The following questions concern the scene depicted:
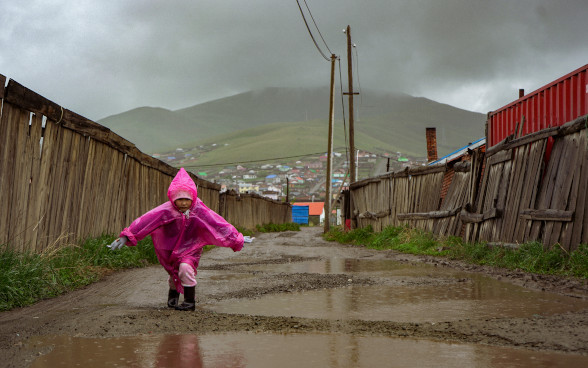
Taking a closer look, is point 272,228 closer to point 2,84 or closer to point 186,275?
point 2,84

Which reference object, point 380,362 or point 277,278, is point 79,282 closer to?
point 277,278

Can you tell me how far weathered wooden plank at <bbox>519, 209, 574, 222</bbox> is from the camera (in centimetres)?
819

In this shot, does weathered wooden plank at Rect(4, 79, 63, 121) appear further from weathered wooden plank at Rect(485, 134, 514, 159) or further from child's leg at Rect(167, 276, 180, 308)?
weathered wooden plank at Rect(485, 134, 514, 159)

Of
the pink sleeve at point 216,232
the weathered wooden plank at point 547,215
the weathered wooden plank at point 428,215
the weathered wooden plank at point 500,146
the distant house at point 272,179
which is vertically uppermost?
the distant house at point 272,179

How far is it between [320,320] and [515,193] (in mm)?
6610

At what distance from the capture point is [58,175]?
7.47 m

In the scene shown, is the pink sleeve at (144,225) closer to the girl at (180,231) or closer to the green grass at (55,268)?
the girl at (180,231)

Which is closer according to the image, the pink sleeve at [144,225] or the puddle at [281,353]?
the puddle at [281,353]

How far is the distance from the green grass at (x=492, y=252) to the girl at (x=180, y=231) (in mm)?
4545

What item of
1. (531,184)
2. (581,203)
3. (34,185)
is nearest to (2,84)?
(34,185)

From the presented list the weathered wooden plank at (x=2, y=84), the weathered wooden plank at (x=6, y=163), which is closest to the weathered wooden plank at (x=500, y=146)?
the weathered wooden plank at (x=6, y=163)

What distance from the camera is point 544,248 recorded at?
8.70 m

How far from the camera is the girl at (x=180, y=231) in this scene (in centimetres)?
555

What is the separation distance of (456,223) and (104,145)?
24.3 feet
